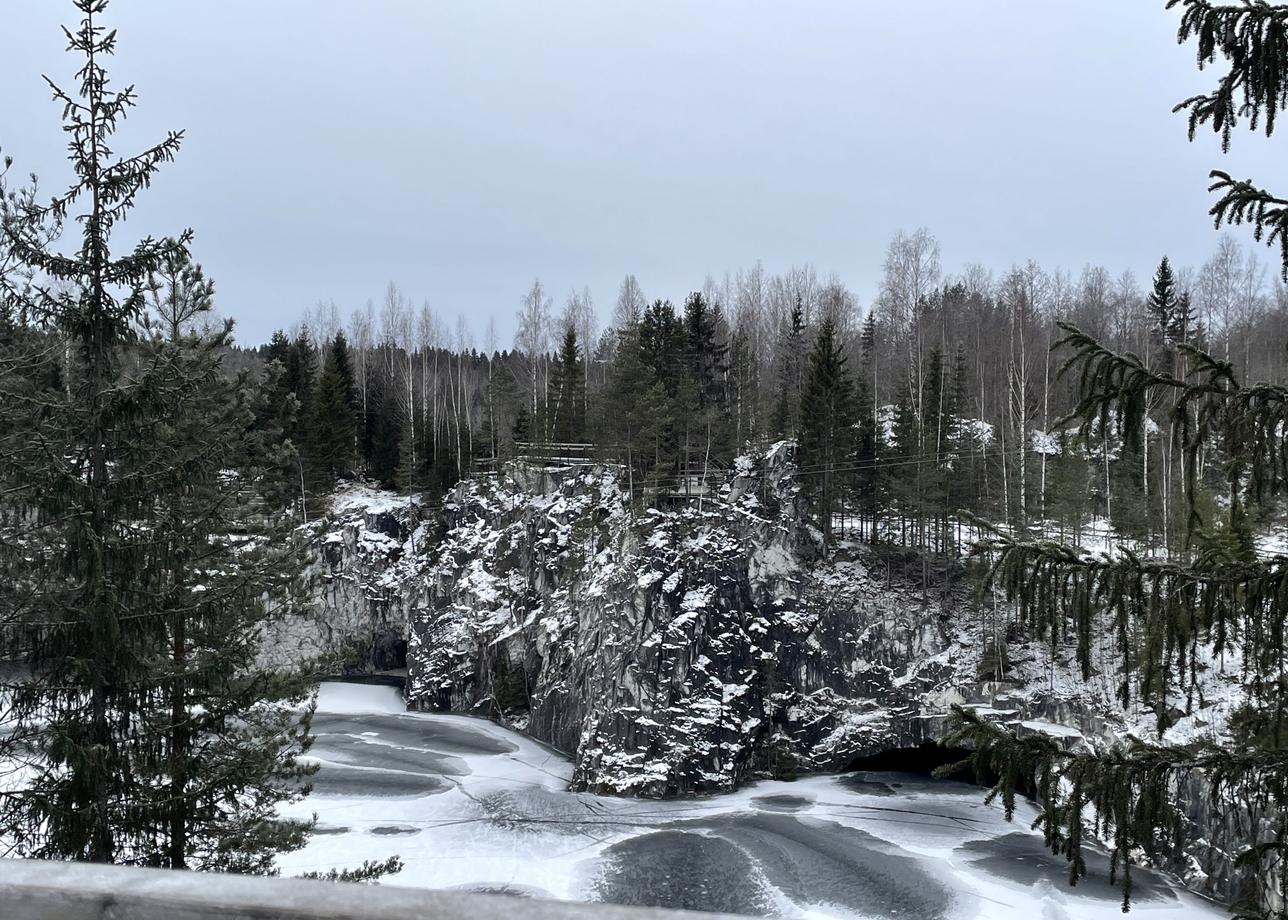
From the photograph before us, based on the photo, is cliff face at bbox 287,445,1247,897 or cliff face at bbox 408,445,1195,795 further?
cliff face at bbox 408,445,1195,795

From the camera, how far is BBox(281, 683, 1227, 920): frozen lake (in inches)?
688

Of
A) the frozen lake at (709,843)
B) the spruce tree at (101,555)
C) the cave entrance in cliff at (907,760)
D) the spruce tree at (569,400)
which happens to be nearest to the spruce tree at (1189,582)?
the spruce tree at (101,555)

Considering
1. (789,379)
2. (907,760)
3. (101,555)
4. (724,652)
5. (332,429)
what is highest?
(789,379)

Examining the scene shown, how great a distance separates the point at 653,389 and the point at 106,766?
24.1 m

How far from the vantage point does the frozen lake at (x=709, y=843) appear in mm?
17484

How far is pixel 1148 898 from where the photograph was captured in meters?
17.6

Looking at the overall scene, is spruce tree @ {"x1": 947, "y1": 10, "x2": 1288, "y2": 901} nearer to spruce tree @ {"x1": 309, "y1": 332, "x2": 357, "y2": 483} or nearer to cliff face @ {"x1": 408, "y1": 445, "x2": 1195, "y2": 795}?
cliff face @ {"x1": 408, "y1": 445, "x2": 1195, "y2": 795}

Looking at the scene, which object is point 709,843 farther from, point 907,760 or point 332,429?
point 332,429

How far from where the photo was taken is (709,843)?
20281mm

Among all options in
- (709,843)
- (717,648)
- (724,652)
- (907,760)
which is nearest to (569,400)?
(717,648)

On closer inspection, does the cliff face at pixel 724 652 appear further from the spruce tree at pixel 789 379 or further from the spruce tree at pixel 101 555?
the spruce tree at pixel 101 555

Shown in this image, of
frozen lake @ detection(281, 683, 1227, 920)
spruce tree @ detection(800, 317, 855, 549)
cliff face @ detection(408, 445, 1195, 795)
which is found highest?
spruce tree @ detection(800, 317, 855, 549)

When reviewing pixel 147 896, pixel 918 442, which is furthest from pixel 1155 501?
pixel 147 896

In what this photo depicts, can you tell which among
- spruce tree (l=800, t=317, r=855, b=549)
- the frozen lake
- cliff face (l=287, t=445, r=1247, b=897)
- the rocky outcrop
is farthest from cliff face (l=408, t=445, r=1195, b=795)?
the rocky outcrop
